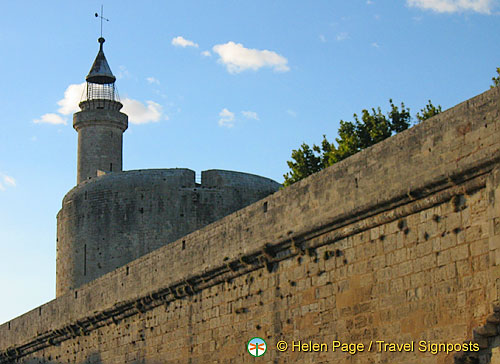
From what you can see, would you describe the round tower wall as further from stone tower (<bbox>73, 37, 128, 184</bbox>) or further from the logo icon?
the logo icon

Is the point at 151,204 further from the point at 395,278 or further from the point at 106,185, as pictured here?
the point at 395,278

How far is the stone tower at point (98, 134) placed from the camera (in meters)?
28.9

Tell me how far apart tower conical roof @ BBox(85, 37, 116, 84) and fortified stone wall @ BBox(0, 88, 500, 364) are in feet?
61.0

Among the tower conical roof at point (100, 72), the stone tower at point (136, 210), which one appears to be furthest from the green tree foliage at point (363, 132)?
the tower conical roof at point (100, 72)

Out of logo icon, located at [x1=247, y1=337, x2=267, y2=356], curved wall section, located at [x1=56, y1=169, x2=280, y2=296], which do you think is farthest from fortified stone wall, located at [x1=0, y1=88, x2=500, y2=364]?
curved wall section, located at [x1=56, y1=169, x2=280, y2=296]

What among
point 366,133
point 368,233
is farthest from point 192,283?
point 366,133

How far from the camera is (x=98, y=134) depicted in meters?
29.3

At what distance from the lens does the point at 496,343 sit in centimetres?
776

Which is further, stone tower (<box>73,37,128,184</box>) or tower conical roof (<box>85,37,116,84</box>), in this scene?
tower conical roof (<box>85,37,116,84</box>)

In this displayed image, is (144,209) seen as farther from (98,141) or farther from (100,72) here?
(100,72)

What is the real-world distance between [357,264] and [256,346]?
2.17m

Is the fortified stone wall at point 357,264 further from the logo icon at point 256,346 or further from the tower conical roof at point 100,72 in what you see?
the tower conical roof at point 100,72

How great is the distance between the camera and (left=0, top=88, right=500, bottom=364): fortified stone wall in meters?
8.26

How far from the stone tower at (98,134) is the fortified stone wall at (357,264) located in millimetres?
14834
